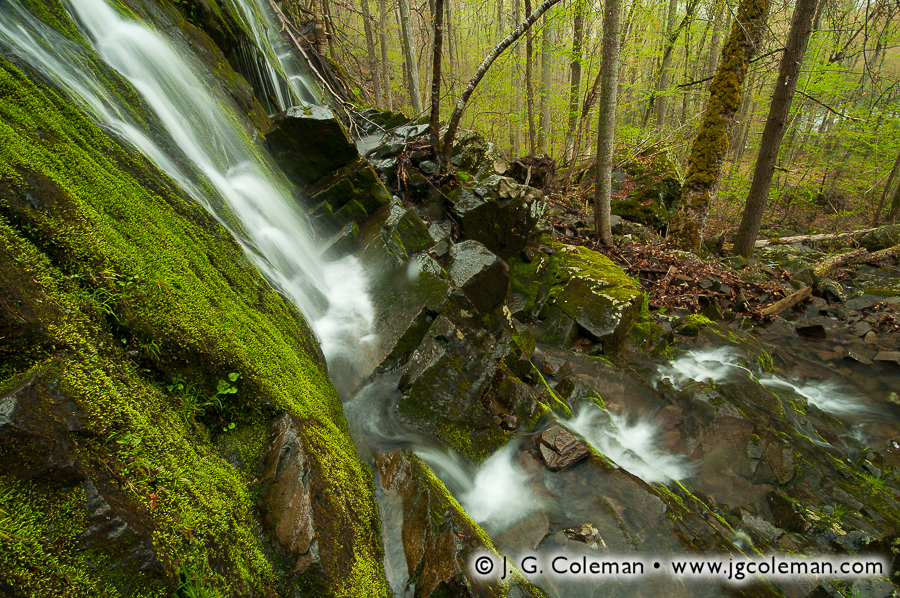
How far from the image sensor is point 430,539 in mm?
2607

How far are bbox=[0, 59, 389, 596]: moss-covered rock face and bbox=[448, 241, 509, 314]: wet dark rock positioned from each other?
2578mm

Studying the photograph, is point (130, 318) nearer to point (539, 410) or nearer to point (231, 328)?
point (231, 328)

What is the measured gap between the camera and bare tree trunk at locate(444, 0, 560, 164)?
5.97m

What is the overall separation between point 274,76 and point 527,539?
30.1 ft

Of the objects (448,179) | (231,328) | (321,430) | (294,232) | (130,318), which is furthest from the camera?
(448,179)

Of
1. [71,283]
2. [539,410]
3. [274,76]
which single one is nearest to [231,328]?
[71,283]

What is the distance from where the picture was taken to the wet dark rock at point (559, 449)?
12.3ft

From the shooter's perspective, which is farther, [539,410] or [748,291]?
[748,291]

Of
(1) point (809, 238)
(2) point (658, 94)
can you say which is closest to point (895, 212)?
(1) point (809, 238)

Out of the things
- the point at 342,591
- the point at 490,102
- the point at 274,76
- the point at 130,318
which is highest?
the point at 274,76

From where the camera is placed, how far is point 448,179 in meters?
7.33

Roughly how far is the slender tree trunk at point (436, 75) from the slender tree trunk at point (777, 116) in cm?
679

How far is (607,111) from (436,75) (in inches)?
129

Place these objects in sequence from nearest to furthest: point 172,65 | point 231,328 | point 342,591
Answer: point 342,591 → point 231,328 → point 172,65
